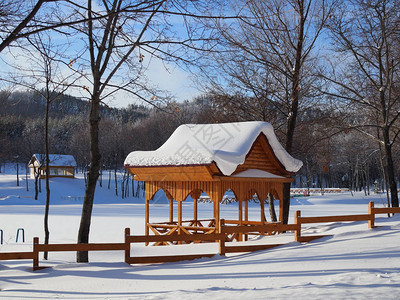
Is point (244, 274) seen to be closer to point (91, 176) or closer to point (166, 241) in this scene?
point (166, 241)

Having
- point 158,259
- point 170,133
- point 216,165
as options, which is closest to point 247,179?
point 216,165

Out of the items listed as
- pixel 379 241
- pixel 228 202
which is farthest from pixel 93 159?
pixel 228 202

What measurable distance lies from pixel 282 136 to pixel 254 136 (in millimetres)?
8081

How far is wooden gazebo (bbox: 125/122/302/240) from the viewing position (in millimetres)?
15734

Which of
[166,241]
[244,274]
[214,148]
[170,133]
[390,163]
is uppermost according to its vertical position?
[170,133]

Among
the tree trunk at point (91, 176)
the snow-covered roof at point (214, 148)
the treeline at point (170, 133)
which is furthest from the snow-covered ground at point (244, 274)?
the treeline at point (170, 133)

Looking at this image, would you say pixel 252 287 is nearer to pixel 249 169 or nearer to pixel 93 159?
pixel 93 159

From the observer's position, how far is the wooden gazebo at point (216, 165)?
15.7 metres

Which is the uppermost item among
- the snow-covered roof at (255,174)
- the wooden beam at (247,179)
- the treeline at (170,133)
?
the treeline at (170,133)

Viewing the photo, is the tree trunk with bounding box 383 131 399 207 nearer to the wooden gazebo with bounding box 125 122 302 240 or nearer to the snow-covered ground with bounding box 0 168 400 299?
the wooden gazebo with bounding box 125 122 302 240

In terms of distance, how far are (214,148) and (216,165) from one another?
121cm

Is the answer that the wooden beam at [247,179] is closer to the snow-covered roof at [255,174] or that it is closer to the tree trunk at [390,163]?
the snow-covered roof at [255,174]

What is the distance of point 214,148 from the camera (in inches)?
643

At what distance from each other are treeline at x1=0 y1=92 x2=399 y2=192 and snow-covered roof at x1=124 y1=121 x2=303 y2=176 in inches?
42.2
